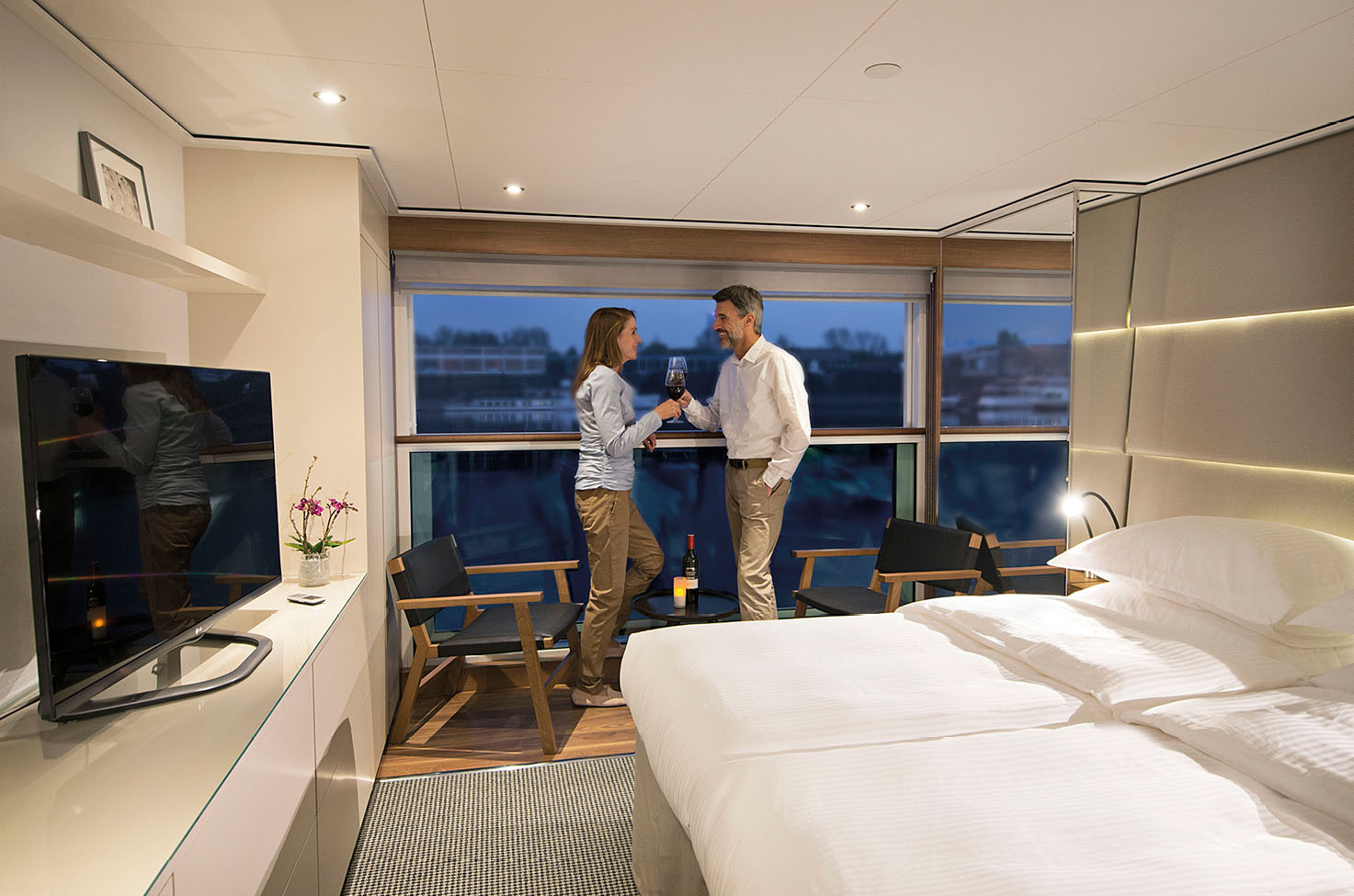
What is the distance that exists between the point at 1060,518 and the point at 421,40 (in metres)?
3.05

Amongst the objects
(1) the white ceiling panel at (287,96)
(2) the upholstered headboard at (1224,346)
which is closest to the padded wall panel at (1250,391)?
(2) the upholstered headboard at (1224,346)

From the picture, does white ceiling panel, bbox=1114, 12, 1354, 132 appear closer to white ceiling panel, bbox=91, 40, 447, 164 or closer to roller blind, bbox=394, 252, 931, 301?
roller blind, bbox=394, 252, 931, 301

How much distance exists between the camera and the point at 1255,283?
8.65 ft

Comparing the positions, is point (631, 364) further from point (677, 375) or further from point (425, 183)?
point (425, 183)

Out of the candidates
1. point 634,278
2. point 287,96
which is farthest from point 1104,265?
point 287,96

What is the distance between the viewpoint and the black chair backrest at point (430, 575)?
124 inches

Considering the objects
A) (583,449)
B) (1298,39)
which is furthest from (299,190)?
(1298,39)

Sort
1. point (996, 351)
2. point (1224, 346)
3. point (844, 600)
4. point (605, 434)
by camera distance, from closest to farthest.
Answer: point (1224, 346), point (605, 434), point (844, 600), point (996, 351)

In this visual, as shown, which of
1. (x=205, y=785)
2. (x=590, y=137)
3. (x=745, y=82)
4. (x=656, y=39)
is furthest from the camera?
(x=590, y=137)

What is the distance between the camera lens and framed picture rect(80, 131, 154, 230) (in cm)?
200

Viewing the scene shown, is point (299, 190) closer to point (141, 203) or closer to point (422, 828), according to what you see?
point (141, 203)

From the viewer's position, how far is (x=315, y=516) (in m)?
2.75

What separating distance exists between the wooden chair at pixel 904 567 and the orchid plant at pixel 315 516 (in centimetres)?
214

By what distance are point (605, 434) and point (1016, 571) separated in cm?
196
